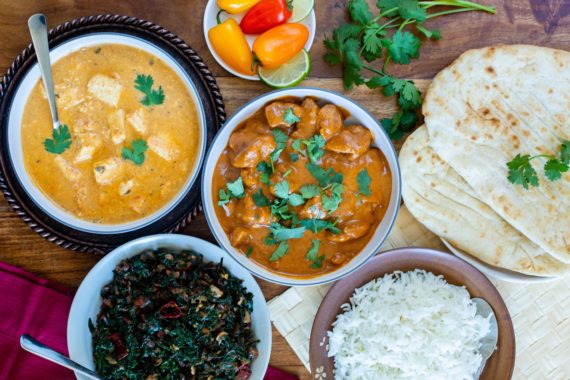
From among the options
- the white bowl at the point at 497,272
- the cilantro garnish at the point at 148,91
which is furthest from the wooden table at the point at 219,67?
the white bowl at the point at 497,272

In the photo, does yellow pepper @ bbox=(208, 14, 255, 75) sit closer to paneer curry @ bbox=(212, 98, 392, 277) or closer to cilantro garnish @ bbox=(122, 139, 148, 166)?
paneer curry @ bbox=(212, 98, 392, 277)

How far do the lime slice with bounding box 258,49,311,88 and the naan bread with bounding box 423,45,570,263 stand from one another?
803 mm

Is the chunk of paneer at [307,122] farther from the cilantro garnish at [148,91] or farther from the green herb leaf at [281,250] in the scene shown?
the cilantro garnish at [148,91]

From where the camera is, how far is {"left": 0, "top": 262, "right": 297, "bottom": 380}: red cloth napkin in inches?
139

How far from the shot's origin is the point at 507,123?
347cm

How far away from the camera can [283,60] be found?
343 centimetres

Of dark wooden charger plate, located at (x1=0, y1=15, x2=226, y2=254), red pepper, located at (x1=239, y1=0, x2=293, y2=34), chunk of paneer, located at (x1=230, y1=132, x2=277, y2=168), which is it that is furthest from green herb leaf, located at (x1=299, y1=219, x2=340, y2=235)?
red pepper, located at (x1=239, y1=0, x2=293, y2=34)

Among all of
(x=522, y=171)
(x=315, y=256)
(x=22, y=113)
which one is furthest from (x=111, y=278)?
(x=522, y=171)

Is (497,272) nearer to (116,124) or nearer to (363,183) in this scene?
(363,183)

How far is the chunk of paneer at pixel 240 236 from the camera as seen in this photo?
3.11m

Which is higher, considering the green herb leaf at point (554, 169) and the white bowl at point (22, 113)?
the white bowl at point (22, 113)

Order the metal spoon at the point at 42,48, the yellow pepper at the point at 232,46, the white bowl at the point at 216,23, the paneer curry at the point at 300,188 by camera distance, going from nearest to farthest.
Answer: the paneer curry at the point at 300,188
the metal spoon at the point at 42,48
the yellow pepper at the point at 232,46
the white bowl at the point at 216,23

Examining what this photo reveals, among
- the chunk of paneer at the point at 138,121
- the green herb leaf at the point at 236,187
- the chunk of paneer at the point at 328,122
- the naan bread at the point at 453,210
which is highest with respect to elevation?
the chunk of paneer at the point at 138,121

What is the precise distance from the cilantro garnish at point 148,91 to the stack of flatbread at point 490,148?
156cm
